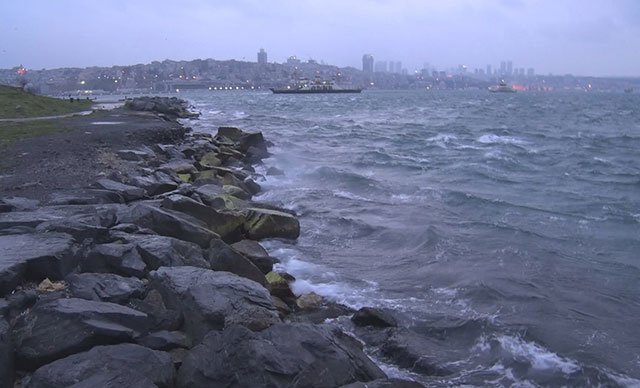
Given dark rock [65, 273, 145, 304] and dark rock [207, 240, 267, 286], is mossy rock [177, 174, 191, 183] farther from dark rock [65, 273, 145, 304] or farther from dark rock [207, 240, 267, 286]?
dark rock [65, 273, 145, 304]

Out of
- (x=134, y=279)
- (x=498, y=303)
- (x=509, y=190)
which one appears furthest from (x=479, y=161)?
(x=134, y=279)

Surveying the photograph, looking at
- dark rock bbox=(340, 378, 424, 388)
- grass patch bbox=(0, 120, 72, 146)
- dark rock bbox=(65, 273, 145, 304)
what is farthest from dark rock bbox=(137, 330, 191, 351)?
grass patch bbox=(0, 120, 72, 146)

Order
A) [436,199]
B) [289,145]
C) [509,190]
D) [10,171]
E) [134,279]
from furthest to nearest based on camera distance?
1. [289,145]
2. [509,190]
3. [436,199]
4. [10,171]
5. [134,279]

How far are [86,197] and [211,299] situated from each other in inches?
222

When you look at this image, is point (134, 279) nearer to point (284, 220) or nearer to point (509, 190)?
point (284, 220)

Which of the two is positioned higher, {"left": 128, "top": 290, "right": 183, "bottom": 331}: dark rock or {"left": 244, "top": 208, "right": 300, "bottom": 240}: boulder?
{"left": 128, "top": 290, "right": 183, "bottom": 331}: dark rock

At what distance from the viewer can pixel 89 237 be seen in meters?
7.84

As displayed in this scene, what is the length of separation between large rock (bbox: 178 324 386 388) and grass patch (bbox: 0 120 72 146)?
629 inches

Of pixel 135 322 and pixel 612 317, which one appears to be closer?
pixel 135 322

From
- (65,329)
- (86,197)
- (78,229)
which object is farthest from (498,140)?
(65,329)

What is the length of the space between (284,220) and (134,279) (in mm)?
5523

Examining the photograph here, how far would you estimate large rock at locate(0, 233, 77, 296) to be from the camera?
5.91 m

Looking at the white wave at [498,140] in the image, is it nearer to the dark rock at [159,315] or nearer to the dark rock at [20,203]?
the dark rock at [20,203]

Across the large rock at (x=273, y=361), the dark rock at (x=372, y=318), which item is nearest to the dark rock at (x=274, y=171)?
the dark rock at (x=372, y=318)
